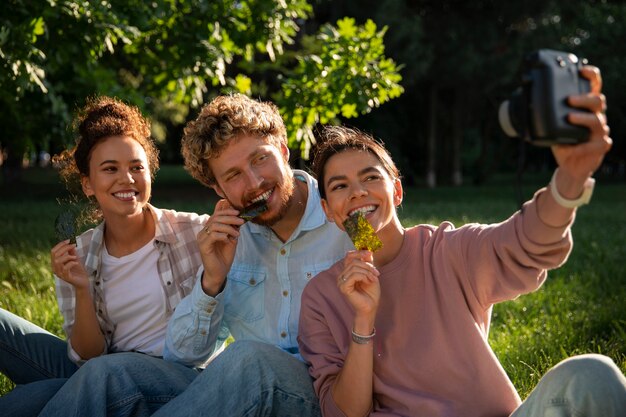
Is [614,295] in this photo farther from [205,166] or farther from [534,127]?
[534,127]

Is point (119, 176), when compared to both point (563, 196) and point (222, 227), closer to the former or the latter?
point (222, 227)

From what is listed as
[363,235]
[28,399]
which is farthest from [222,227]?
[28,399]

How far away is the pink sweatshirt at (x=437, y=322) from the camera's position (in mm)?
2492

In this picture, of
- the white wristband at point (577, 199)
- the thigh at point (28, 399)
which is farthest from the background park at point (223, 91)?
the thigh at point (28, 399)

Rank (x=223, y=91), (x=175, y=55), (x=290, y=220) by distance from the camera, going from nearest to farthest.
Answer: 1. (x=290, y=220)
2. (x=223, y=91)
3. (x=175, y=55)

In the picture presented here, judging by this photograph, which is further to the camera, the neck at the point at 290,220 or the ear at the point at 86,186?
the ear at the point at 86,186

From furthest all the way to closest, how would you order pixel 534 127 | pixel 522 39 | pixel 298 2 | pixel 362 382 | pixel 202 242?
1. pixel 522 39
2. pixel 298 2
3. pixel 202 242
4. pixel 362 382
5. pixel 534 127

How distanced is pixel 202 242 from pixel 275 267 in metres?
0.39

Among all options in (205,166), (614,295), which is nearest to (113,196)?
(205,166)

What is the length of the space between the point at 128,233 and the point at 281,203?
89 cm

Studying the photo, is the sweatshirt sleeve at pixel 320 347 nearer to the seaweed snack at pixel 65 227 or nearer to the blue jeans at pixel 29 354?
the seaweed snack at pixel 65 227

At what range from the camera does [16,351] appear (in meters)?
3.72

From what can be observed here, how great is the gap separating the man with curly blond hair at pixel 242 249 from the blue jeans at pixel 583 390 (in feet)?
3.43

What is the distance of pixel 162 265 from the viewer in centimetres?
371
